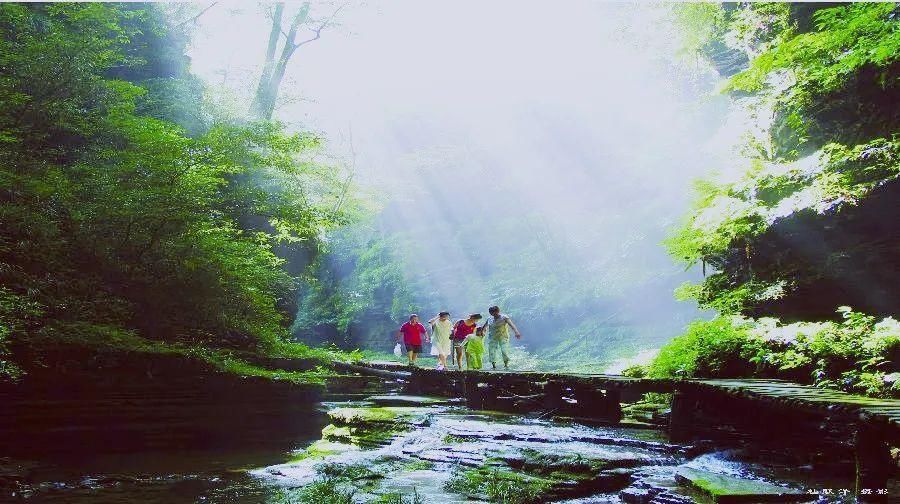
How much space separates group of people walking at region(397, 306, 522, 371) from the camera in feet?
46.0

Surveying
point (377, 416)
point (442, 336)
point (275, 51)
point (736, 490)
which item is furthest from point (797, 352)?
point (275, 51)

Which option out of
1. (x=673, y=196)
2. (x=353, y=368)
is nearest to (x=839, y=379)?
(x=353, y=368)

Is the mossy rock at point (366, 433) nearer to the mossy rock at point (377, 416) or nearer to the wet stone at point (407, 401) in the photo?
the mossy rock at point (377, 416)

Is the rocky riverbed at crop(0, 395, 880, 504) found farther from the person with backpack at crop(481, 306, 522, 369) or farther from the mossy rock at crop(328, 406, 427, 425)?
the person with backpack at crop(481, 306, 522, 369)

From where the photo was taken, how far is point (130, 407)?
8930 millimetres

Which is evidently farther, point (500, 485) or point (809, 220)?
point (809, 220)

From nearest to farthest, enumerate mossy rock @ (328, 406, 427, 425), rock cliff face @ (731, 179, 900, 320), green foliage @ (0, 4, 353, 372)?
rock cliff face @ (731, 179, 900, 320) < green foliage @ (0, 4, 353, 372) < mossy rock @ (328, 406, 427, 425)

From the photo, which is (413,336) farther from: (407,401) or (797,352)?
(797,352)

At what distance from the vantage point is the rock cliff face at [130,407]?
7.67 meters

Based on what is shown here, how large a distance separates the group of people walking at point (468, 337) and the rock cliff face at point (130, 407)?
4.53 m

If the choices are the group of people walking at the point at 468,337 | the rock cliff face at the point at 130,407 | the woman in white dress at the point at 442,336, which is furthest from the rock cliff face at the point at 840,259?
the rock cliff face at the point at 130,407

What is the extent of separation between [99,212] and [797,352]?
1052 cm

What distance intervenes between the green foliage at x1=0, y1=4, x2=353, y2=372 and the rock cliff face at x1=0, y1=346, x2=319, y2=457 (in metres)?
0.52

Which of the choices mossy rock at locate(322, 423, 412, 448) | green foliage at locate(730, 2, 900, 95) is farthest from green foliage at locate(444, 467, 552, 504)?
green foliage at locate(730, 2, 900, 95)
